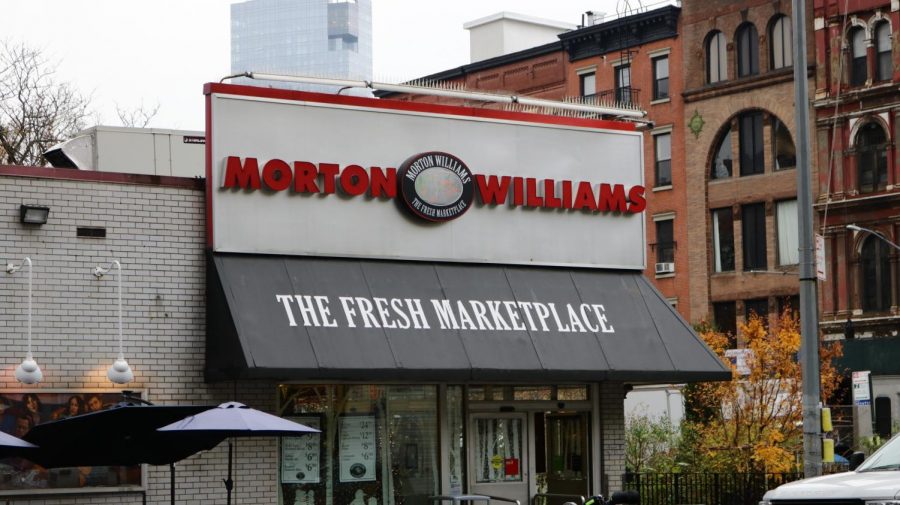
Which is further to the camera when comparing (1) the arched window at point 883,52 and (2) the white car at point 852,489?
(1) the arched window at point 883,52

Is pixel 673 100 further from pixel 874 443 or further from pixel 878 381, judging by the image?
pixel 874 443

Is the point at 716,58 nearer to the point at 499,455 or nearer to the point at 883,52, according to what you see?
the point at 883,52

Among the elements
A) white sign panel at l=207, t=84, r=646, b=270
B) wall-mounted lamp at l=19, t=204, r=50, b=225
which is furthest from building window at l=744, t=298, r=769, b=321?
wall-mounted lamp at l=19, t=204, r=50, b=225

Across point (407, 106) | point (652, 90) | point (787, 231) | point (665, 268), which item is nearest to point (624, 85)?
point (652, 90)

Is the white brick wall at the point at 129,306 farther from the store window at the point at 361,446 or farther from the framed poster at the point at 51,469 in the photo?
the store window at the point at 361,446

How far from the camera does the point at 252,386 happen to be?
1964 centimetres

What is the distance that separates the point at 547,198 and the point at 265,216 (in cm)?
454

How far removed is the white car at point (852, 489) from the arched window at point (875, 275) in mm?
37114

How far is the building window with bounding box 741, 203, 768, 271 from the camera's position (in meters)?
53.7

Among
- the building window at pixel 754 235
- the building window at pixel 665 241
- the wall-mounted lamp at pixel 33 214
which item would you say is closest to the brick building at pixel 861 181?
Answer: the building window at pixel 754 235

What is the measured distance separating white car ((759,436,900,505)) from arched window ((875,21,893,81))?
38.6m

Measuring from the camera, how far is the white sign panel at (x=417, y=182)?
19.7 meters

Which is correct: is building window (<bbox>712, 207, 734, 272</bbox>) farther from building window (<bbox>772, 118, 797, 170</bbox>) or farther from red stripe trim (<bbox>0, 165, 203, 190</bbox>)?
red stripe trim (<bbox>0, 165, 203, 190</bbox>)

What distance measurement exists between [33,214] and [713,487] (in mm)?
12814
